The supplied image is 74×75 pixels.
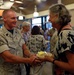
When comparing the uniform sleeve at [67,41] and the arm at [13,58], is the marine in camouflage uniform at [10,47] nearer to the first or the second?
the arm at [13,58]

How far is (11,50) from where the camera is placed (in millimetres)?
2332

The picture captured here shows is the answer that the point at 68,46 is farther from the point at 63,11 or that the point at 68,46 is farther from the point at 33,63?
the point at 33,63

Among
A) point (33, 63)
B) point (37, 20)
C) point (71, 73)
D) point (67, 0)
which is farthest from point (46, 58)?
point (37, 20)

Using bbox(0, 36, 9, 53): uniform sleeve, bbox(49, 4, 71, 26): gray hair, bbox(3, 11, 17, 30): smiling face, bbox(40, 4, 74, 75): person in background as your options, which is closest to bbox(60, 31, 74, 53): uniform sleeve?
bbox(40, 4, 74, 75): person in background

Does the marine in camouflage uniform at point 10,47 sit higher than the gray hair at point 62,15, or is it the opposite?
the gray hair at point 62,15

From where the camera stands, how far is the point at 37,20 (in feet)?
51.3

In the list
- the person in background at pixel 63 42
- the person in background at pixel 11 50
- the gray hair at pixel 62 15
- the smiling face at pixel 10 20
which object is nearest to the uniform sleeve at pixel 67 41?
the person in background at pixel 63 42

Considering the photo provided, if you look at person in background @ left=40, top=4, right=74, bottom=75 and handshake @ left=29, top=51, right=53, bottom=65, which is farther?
handshake @ left=29, top=51, right=53, bottom=65

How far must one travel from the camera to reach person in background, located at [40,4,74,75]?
5.26 ft

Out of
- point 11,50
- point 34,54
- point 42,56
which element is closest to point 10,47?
point 11,50

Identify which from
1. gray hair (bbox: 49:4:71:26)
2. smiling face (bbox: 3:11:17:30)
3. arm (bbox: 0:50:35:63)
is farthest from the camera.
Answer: smiling face (bbox: 3:11:17:30)

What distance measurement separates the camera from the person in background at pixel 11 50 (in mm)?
2201

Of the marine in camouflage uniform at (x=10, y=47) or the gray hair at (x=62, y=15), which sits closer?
the gray hair at (x=62, y=15)

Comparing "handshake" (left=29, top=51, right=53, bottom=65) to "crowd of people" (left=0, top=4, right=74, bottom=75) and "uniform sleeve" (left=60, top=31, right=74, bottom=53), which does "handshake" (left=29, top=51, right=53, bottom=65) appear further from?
"uniform sleeve" (left=60, top=31, right=74, bottom=53)
